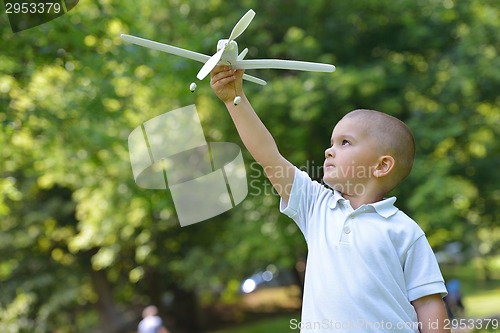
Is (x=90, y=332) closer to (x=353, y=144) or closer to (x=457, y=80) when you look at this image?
(x=457, y=80)

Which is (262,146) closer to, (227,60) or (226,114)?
(227,60)

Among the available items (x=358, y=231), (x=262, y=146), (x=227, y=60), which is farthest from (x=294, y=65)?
(x=358, y=231)

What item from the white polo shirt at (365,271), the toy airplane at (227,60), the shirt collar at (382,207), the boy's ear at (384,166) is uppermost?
the toy airplane at (227,60)

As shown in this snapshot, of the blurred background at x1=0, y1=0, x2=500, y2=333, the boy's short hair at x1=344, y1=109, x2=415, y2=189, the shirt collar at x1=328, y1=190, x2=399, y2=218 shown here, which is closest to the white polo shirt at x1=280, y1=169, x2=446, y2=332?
the shirt collar at x1=328, y1=190, x2=399, y2=218

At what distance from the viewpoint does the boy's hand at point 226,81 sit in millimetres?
1765

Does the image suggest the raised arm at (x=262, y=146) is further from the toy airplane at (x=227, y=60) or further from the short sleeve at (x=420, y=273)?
the short sleeve at (x=420, y=273)

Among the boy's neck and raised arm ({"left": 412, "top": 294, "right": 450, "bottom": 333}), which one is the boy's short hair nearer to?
the boy's neck

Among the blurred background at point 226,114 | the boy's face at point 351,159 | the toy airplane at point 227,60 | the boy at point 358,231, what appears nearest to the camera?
the toy airplane at point 227,60

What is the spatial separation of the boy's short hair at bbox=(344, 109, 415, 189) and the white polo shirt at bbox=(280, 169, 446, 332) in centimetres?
12

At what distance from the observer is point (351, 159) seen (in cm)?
185

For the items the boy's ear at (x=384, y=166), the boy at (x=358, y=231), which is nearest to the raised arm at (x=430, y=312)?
the boy at (x=358, y=231)

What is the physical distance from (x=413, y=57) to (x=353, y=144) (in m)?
10.4

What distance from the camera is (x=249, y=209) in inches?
469

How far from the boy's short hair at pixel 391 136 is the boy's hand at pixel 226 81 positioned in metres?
0.31
